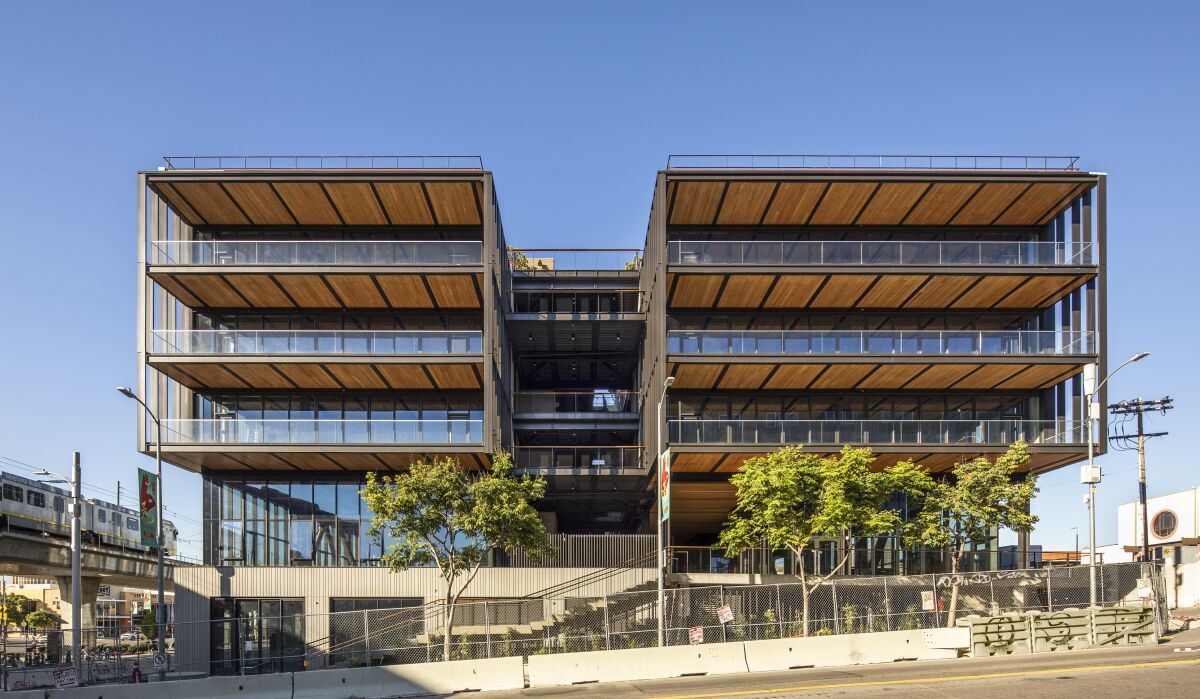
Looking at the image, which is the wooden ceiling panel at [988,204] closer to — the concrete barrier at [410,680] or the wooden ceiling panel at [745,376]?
the wooden ceiling panel at [745,376]

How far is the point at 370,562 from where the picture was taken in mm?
36312

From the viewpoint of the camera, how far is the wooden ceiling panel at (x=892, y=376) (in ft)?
117

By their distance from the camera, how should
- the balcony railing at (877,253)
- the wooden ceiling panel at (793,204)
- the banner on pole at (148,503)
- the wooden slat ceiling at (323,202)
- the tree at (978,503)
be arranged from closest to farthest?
the tree at (978,503), the banner on pole at (148,503), the balcony railing at (877,253), the wooden slat ceiling at (323,202), the wooden ceiling panel at (793,204)

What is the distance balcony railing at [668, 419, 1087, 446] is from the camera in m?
34.9

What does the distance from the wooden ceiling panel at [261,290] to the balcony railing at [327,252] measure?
702 millimetres

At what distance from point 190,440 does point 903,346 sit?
27872 mm

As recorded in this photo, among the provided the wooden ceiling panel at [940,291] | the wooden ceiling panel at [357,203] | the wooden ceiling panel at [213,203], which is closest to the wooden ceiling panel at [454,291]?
the wooden ceiling panel at [357,203]

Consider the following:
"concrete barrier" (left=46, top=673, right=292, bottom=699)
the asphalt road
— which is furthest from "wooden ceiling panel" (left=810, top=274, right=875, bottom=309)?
"concrete barrier" (left=46, top=673, right=292, bottom=699)

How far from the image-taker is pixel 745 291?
37.1 metres

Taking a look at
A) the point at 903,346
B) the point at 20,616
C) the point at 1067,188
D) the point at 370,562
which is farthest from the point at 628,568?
the point at 20,616

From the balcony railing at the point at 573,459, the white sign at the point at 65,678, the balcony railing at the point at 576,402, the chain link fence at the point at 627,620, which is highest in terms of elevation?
the balcony railing at the point at 576,402

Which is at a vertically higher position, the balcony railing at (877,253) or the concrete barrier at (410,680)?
the balcony railing at (877,253)

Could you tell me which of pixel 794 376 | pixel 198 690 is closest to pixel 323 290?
pixel 198 690

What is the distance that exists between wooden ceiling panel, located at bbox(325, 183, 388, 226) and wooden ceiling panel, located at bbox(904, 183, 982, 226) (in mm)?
22713
